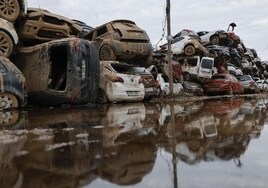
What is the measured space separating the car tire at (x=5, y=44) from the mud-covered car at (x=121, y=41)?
17.7 feet

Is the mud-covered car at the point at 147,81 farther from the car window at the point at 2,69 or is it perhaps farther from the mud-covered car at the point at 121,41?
the car window at the point at 2,69

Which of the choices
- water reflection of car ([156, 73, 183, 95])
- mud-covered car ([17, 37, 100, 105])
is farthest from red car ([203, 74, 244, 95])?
mud-covered car ([17, 37, 100, 105])

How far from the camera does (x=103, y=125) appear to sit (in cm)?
684

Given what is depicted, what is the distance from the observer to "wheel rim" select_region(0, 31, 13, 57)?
35.4 feet

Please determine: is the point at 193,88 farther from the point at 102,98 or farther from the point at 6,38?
the point at 6,38

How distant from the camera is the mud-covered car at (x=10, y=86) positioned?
9406 millimetres

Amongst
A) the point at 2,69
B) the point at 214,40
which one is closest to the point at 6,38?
the point at 2,69

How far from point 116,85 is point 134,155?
323 inches

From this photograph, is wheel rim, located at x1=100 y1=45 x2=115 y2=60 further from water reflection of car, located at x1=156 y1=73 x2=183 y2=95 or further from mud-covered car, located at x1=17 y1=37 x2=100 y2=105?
mud-covered car, located at x1=17 y1=37 x2=100 y2=105

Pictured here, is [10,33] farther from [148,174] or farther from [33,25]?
[148,174]

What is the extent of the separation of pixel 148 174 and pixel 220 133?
8.43ft

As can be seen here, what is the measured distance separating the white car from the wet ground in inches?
220

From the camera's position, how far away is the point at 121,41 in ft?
51.8

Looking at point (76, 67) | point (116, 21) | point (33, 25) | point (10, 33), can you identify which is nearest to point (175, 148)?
point (76, 67)
